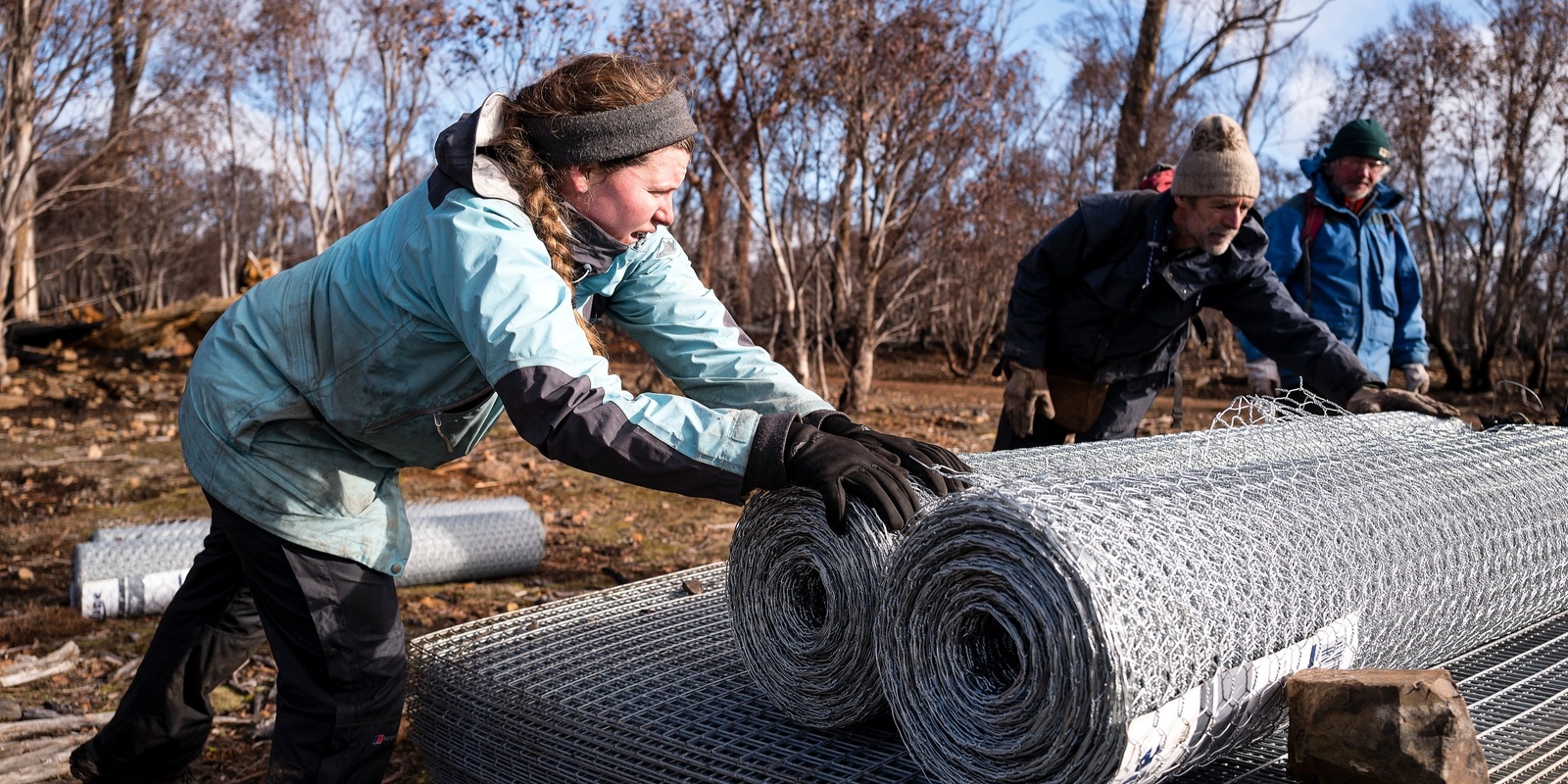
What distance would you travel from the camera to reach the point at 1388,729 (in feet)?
5.70

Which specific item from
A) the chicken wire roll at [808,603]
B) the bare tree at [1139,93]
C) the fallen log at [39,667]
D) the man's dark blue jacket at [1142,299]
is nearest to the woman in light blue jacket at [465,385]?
the chicken wire roll at [808,603]

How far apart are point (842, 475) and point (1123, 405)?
2.39 m

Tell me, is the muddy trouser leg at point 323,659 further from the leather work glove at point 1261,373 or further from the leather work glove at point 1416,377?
the leather work glove at point 1416,377

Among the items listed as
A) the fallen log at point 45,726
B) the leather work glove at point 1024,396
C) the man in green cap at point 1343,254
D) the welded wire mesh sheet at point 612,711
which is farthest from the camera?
the man in green cap at point 1343,254

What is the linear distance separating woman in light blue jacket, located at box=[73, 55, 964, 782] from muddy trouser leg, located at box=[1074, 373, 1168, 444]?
1950mm

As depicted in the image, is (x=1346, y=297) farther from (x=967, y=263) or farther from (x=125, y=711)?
(x=967, y=263)

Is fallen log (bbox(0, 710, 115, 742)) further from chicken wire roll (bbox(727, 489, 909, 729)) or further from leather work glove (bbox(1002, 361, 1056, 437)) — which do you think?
leather work glove (bbox(1002, 361, 1056, 437))

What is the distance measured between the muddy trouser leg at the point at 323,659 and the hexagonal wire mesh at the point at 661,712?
0.32 meters

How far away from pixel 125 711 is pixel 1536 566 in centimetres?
332

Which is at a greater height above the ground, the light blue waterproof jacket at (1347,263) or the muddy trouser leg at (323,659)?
the light blue waterproof jacket at (1347,263)

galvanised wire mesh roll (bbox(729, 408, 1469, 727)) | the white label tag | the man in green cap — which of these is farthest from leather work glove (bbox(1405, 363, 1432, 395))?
the white label tag

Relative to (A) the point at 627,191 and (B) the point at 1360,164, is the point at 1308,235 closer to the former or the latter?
(B) the point at 1360,164

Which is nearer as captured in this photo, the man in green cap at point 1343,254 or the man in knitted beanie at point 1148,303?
the man in knitted beanie at point 1148,303

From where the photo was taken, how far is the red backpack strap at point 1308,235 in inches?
181
